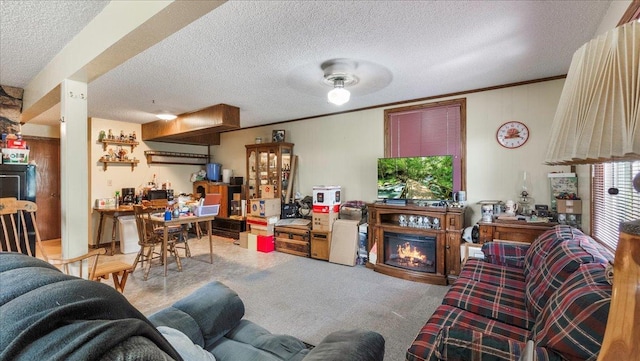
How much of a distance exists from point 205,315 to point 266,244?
3.45m

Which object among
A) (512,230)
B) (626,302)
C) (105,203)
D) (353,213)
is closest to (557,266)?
(512,230)

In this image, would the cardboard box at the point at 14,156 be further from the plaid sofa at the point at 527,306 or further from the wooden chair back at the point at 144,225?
the plaid sofa at the point at 527,306

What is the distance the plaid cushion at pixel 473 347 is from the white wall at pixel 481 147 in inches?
77.8

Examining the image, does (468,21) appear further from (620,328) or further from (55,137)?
(55,137)

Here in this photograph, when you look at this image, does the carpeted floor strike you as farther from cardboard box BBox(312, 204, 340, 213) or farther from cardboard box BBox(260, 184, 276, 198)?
cardboard box BBox(260, 184, 276, 198)

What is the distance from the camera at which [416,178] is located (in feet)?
12.6

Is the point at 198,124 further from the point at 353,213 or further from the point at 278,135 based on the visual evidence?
the point at 353,213

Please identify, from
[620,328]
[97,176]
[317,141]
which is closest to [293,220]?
[317,141]

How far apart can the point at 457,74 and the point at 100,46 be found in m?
3.28

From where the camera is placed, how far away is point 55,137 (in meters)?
5.56

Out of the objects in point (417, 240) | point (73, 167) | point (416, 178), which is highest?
point (73, 167)

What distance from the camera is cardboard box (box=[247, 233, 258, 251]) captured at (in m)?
5.05

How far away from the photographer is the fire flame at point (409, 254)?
3.67 metres

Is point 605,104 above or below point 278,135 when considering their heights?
below
